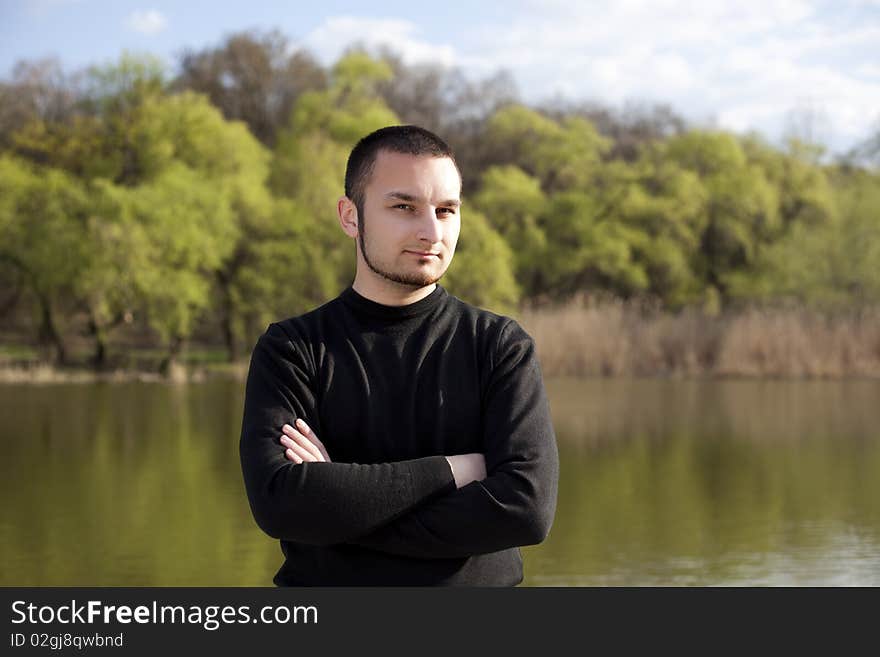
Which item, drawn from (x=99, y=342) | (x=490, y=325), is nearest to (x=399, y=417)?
(x=490, y=325)

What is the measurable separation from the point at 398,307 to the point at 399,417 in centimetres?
23

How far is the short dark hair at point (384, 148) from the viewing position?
2.45 m

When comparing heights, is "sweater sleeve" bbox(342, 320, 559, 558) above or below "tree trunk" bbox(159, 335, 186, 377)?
above

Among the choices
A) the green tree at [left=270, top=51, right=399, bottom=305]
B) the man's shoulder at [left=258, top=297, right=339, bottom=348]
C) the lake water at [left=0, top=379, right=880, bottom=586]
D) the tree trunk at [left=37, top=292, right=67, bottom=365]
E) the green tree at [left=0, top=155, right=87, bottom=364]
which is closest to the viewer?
the man's shoulder at [left=258, top=297, right=339, bottom=348]

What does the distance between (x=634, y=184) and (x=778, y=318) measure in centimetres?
1366

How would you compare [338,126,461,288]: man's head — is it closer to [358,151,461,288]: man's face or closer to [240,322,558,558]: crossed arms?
[358,151,461,288]: man's face

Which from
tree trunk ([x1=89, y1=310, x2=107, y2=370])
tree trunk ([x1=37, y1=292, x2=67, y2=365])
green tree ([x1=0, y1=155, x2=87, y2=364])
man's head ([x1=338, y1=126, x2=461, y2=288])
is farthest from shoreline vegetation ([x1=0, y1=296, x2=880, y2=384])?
man's head ([x1=338, y1=126, x2=461, y2=288])

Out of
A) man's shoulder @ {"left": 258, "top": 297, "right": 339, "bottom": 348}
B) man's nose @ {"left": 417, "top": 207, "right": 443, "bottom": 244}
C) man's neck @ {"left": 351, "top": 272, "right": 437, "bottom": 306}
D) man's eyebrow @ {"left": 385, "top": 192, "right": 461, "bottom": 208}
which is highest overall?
man's eyebrow @ {"left": 385, "top": 192, "right": 461, "bottom": 208}

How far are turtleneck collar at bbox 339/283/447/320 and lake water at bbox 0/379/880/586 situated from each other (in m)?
5.01

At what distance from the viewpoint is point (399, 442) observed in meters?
2.49

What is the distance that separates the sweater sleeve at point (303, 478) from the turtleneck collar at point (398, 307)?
6.5 inches

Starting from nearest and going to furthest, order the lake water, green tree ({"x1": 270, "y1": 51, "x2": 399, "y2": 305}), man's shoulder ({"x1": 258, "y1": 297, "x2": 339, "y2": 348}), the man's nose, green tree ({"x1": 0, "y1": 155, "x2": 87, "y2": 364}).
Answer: the man's nose < man's shoulder ({"x1": 258, "y1": 297, "x2": 339, "y2": 348}) < the lake water < green tree ({"x1": 0, "y1": 155, "x2": 87, "y2": 364}) < green tree ({"x1": 270, "y1": 51, "x2": 399, "y2": 305})

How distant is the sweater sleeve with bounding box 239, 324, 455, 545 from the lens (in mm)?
2420

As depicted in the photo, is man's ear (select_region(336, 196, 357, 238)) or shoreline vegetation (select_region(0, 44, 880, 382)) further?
shoreline vegetation (select_region(0, 44, 880, 382))
